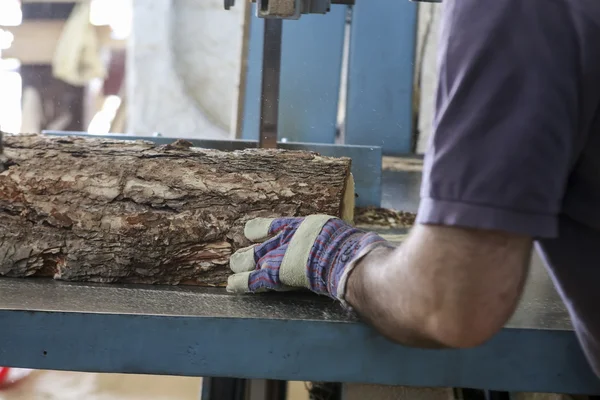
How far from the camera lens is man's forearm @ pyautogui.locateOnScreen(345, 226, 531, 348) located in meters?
0.55

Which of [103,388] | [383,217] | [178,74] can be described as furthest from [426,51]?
[103,388]

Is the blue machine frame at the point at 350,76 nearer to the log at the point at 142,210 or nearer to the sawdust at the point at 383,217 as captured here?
the sawdust at the point at 383,217

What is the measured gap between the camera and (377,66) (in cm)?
200

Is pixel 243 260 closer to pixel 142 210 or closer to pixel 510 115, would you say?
pixel 142 210

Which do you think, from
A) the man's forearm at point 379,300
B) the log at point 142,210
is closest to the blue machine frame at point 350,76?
the log at point 142,210

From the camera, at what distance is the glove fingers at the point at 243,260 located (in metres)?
0.90

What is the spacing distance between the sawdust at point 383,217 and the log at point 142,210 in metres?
0.50

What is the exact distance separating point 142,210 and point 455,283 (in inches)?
22.9

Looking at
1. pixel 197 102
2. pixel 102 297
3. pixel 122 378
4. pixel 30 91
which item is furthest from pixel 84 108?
pixel 102 297

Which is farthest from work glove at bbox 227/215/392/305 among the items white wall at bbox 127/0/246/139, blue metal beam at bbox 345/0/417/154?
white wall at bbox 127/0/246/139

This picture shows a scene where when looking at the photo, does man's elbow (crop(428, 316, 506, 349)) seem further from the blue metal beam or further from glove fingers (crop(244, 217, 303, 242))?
the blue metal beam

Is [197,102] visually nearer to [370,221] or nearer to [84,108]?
[84,108]

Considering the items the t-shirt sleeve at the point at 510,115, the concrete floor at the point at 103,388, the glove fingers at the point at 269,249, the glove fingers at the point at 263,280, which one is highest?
the t-shirt sleeve at the point at 510,115

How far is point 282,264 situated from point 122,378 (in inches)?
57.4
